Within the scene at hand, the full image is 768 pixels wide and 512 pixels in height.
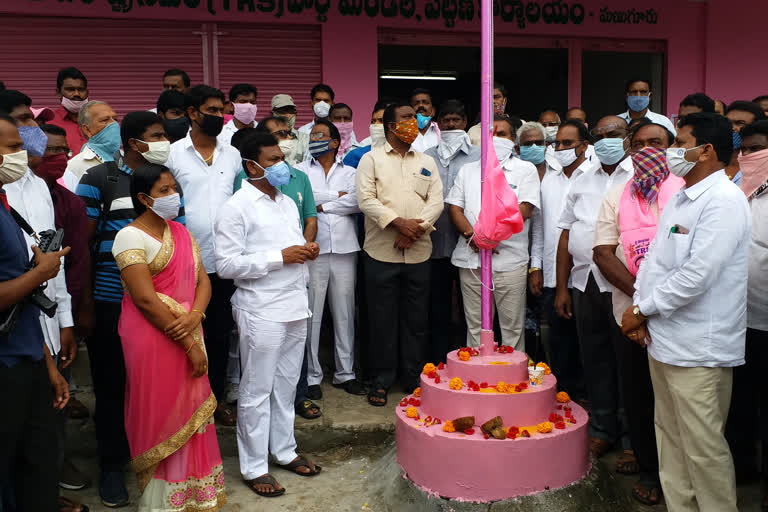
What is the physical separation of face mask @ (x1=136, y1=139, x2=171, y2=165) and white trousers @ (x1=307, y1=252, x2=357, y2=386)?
5.33ft

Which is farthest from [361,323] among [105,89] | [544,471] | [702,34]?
[702,34]

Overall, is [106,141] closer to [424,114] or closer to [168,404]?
[168,404]

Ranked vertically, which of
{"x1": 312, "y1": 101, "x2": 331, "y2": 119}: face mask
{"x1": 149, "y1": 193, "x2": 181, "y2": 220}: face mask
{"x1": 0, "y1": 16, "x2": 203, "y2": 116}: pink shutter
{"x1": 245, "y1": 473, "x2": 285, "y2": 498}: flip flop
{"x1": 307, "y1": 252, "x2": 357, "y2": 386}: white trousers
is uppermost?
{"x1": 0, "y1": 16, "x2": 203, "y2": 116}: pink shutter

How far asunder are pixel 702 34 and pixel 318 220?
7.44 meters

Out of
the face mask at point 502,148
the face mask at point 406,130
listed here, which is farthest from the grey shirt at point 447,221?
the face mask at point 406,130

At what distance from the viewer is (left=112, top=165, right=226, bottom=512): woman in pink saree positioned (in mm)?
3740

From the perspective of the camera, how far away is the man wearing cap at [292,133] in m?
5.92

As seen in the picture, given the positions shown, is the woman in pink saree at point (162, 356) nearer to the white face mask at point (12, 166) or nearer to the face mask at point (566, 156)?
the white face mask at point (12, 166)

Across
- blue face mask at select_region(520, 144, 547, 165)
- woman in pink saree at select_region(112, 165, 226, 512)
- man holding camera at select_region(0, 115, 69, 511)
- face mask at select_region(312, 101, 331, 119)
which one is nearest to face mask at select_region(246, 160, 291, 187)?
woman in pink saree at select_region(112, 165, 226, 512)

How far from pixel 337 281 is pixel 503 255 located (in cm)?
127

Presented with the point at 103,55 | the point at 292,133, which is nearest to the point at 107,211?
the point at 292,133

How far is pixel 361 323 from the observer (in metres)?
5.95

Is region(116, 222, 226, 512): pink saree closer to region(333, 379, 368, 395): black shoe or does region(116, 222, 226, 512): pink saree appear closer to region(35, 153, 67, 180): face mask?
region(35, 153, 67, 180): face mask

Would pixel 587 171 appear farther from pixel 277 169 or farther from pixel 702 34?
pixel 702 34
